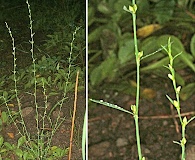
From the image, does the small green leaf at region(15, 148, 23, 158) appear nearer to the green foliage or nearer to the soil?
the green foliage

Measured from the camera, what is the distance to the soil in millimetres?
921

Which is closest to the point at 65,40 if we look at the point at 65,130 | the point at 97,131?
the point at 65,130

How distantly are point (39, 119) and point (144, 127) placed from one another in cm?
29

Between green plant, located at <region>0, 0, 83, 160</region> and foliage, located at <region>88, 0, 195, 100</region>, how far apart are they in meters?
0.29

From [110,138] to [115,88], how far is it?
0.39 ft

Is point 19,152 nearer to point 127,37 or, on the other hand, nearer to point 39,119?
point 39,119

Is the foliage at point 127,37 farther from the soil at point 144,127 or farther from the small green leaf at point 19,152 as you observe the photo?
the small green leaf at point 19,152

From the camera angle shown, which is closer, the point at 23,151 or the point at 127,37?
the point at 23,151

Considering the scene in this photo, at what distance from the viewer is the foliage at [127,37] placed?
1.01 metres

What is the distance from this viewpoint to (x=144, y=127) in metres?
0.96

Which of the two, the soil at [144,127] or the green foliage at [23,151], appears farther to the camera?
the soil at [144,127]

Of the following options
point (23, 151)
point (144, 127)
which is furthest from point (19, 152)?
point (144, 127)

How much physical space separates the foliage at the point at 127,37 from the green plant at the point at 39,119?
0.97 ft

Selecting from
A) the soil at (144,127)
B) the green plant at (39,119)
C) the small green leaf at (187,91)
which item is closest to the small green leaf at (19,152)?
the green plant at (39,119)
